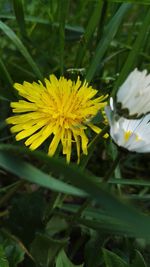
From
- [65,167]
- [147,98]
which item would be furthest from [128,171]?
[65,167]

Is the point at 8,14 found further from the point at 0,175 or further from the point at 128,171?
the point at 128,171

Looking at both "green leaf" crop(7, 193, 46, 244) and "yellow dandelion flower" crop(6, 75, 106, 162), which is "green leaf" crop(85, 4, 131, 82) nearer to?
"yellow dandelion flower" crop(6, 75, 106, 162)

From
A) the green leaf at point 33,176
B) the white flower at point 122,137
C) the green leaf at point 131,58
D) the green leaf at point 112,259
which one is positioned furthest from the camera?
the green leaf at point 131,58

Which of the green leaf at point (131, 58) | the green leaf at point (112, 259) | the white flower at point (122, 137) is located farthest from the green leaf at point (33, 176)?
the green leaf at point (131, 58)

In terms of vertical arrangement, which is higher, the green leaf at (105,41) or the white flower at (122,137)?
the green leaf at (105,41)

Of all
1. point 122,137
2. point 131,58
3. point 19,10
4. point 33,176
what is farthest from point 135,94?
point 19,10

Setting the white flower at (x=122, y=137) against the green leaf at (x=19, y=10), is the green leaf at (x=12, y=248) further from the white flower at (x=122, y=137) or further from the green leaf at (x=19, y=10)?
the green leaf at (x=19, y=10)

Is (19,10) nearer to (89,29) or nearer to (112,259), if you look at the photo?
(89,29)
